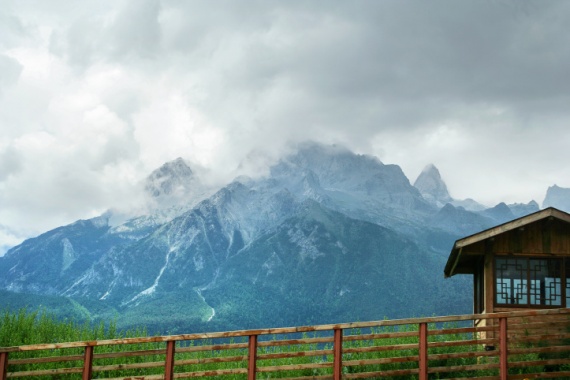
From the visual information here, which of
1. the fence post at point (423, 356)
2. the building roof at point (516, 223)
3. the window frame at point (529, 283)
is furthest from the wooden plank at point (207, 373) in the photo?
the window frame at point (529, 283)

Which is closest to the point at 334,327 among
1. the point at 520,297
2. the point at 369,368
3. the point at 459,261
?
the point at 369,368

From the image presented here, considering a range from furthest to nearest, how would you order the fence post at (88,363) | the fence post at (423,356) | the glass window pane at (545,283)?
the glass window pane at (545,283)
the fence post at (88,363)
the fence post at (423,356)

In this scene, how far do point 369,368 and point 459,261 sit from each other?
7489mm

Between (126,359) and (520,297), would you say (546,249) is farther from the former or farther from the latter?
(126,359)

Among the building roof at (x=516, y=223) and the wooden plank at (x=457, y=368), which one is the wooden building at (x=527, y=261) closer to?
the building roof at (x=516, y=223)

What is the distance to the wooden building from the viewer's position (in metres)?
22.7

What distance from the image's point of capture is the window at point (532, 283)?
74.4 feet

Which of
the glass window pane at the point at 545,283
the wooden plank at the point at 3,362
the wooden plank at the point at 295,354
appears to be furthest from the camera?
the glass window pane at the point at 545,283

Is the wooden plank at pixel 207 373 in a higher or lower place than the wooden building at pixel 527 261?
lower

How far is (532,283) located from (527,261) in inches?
29.8

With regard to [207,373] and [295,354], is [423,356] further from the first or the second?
[207,373]

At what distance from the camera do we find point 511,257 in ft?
75.8

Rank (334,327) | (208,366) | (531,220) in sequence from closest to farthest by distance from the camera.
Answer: (334,327), (531,220), (208,366)

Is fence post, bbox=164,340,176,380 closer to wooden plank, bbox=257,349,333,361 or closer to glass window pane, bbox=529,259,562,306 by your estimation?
wooden plank, bbox=257,349,333,361
